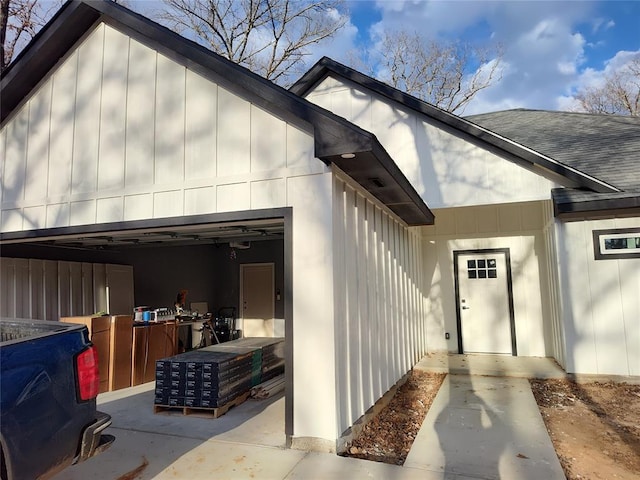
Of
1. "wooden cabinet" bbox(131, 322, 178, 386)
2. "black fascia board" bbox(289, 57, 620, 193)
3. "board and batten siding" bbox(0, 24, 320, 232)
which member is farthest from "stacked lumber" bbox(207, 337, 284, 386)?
"black fascia board" bbox(289, 57, 620, 193)

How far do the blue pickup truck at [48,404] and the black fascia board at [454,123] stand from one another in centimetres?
637

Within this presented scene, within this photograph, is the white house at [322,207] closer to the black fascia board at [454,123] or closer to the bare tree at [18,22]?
the black fascia board at [454,123]

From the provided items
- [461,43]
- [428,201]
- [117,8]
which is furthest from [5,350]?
[461,43]

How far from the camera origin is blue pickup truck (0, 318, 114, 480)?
2199 millimetres

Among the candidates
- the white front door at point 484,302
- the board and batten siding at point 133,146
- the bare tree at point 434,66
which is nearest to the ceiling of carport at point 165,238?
the board and batten siding at point 133,146

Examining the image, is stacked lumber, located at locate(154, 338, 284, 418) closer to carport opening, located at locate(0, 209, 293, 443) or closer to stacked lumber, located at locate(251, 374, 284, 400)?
stacked lumber, located at locate(251, 374, 284, 400)

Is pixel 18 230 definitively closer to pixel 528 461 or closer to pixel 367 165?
pixel 367 165

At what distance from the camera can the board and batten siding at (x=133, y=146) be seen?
4285mm

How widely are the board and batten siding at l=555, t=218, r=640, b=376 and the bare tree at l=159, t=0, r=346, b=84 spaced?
15777 mm

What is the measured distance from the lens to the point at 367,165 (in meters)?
4.06

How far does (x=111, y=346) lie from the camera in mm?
6254

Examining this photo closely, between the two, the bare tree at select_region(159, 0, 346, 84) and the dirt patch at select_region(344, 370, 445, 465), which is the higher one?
the bare tree at select_region(159, 0, 346, 84)

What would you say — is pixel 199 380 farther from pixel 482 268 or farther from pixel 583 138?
pixel 583 138

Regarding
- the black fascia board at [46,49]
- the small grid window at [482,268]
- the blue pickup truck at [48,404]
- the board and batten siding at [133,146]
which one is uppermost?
the black fascia board at [46,49]
